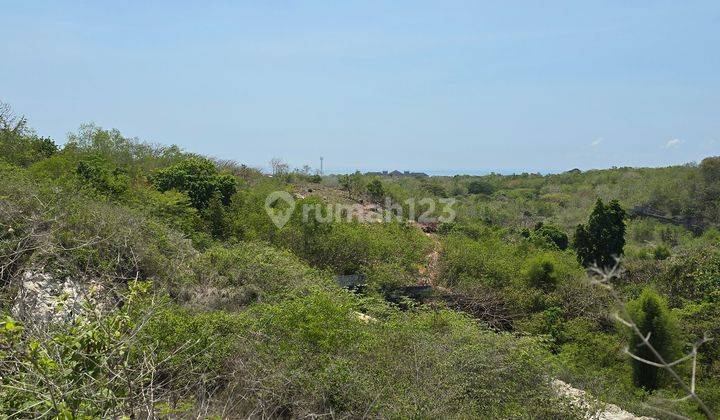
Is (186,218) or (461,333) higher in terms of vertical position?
(186,218)

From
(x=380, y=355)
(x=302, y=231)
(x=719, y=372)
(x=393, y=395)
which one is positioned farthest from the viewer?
(x=302, y=231)

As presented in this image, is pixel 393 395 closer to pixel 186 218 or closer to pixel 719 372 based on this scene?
pixel 719 372

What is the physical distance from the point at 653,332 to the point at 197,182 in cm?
1439

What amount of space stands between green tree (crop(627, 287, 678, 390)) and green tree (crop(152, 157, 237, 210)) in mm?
12551

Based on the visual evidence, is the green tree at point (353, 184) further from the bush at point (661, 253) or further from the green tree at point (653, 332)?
the green tree at point (653, 332)

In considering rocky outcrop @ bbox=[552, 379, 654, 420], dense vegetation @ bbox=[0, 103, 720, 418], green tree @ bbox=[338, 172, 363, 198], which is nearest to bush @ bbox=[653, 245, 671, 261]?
dense vegetation @ bbox=[0, 103, 720, 418]

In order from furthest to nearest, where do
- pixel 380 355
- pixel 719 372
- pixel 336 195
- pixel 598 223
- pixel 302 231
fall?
pixel 336 195 < pixel 598 223 < pixel 302 231 < pixel 719 372 < pixel 380 355

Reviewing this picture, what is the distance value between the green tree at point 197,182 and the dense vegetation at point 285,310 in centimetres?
7

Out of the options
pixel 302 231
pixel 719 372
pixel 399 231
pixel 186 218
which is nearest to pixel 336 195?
pixel 399 231

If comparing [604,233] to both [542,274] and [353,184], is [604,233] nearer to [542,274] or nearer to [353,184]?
[542,274]

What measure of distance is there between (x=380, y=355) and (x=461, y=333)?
2341 mm

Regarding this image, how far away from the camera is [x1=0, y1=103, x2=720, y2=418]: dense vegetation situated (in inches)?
146

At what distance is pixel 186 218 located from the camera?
1509 centimetres

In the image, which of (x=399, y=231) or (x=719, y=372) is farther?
(x=399, y=231)
